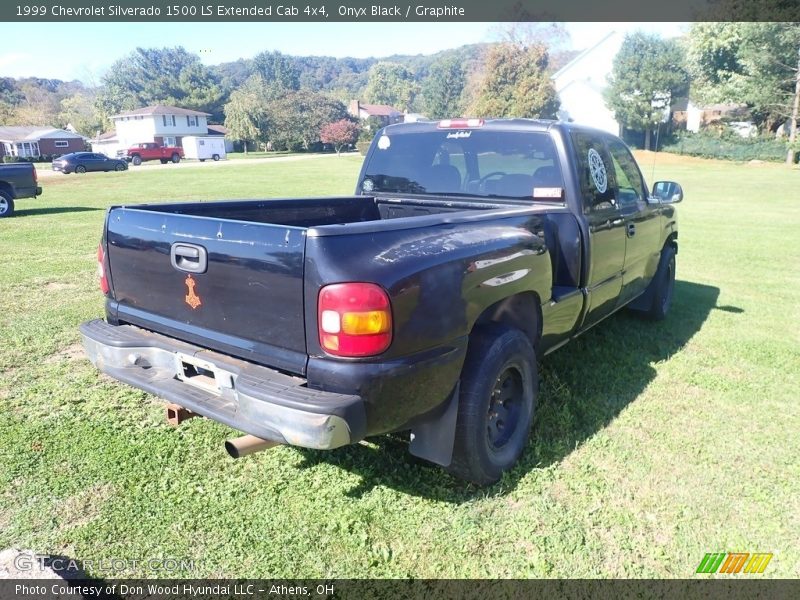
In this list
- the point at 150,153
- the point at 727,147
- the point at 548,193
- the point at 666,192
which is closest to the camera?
the point at 548,193

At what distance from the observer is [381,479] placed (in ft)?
10.6

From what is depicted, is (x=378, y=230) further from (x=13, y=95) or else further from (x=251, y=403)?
(x=13, y=95)

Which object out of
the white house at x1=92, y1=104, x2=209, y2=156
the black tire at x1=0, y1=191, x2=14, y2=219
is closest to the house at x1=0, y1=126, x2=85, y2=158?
the white house at x1=92, y1=104, x2=209, y2=156

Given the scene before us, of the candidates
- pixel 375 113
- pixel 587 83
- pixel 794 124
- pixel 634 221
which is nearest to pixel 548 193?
pixel 634 221

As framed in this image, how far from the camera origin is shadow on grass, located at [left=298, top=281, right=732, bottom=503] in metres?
3.22

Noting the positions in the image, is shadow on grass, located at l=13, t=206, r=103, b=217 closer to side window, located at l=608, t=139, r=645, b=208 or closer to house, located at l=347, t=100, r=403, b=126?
side window, located at l=608, t=139, r=645, b=208

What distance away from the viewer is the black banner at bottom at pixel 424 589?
245cm

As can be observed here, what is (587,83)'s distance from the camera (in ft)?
195

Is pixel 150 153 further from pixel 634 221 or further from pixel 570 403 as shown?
pixel 570 403

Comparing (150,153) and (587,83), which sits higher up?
(587,83)

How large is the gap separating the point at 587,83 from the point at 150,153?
41.8 metres

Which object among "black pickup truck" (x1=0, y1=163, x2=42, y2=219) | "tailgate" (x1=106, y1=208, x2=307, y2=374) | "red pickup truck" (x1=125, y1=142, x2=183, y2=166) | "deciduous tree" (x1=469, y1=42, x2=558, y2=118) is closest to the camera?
"tailgate" (x1=106, y1=208, x2=307, y2=374)

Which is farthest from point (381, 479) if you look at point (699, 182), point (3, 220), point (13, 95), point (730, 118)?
point (13, 95)

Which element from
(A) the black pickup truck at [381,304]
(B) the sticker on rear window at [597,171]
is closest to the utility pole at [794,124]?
(B) the sticker on rear window at [597,171]
